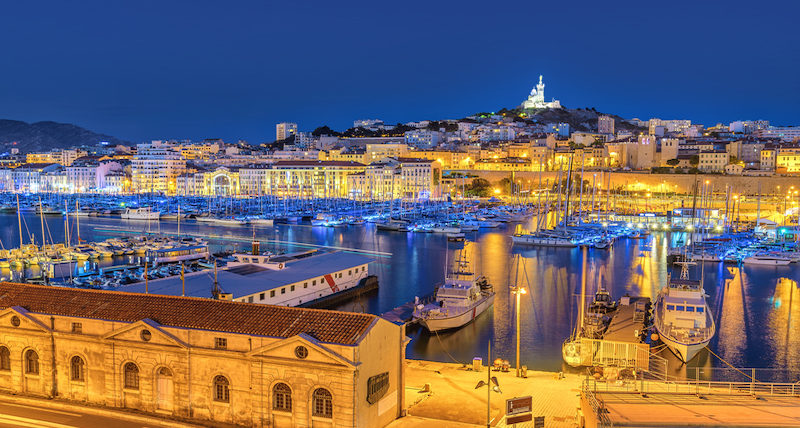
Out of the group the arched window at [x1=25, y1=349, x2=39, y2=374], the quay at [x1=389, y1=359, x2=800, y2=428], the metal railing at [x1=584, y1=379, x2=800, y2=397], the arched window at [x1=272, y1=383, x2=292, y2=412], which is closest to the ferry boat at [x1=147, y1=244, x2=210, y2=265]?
the arched window at [x1=25, y1=349, x2=39, y2=374]

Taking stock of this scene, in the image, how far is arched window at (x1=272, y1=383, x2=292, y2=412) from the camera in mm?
7363

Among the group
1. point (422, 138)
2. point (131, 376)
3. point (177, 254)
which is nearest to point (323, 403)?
point (131, 376)

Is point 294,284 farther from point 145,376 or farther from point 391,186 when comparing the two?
point 391,186

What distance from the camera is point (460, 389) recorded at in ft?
29.3

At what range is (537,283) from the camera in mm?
21656

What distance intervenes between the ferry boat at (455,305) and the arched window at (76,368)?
7.92 meters

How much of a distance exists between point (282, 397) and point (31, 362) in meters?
3.63

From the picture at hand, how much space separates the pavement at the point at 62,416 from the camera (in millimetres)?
7570

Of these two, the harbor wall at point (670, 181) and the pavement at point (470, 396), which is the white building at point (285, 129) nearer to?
the harbor wall at point (670, 181)

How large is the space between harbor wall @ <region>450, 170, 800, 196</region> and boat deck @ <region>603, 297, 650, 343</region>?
35836 millimetres

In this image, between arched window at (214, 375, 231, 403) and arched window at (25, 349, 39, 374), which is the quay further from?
arched window at (25, 349, 39, 374)

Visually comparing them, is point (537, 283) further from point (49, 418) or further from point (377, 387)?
point (49, 418)

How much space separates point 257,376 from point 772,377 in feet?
33.6

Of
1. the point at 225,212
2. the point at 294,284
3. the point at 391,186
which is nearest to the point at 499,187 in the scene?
the point at 391,186
